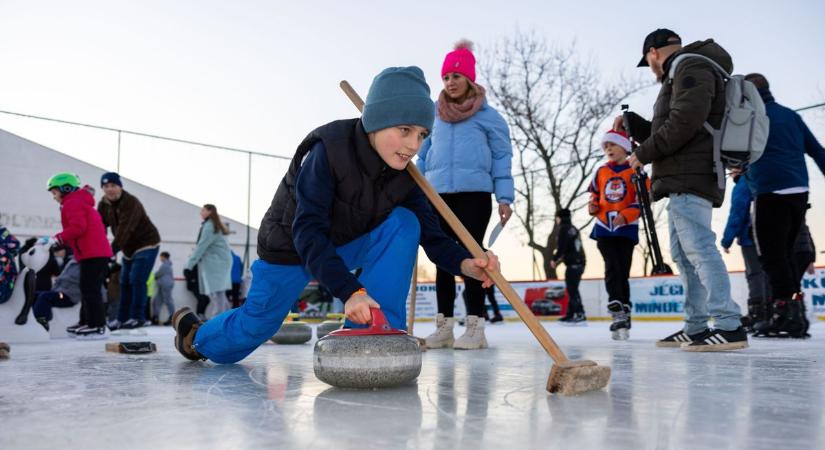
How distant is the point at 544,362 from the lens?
2.64m

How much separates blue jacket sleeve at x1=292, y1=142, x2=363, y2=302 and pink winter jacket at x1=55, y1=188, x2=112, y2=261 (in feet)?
13.1

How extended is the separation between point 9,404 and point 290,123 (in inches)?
477

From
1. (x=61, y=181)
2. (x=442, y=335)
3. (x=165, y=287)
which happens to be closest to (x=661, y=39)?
(x=442, y=335)

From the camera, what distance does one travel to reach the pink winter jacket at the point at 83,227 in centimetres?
531

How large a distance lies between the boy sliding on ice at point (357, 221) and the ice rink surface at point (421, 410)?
0.88 feet

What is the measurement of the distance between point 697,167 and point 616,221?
1.78m

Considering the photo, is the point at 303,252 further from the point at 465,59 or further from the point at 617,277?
the point at 617,277

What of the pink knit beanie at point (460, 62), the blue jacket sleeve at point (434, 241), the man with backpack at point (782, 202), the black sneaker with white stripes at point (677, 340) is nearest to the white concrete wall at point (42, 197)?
the pink knit beanie at point (460, 62)

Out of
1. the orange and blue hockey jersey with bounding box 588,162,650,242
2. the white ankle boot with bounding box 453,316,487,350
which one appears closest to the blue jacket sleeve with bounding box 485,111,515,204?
the white ankle boot with bounding box 453,316,487,350

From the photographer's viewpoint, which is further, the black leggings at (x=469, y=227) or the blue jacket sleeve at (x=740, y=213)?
the blue jacket sleeve at (x=740, y=213)

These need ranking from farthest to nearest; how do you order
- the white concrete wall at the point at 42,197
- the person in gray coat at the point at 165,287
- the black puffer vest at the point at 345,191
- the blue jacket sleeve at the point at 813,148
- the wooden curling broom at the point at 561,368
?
the white concrete wall at the point at 42,197 → the person in gray coat at the point at 165,287 → the blue jacket sleeve at the point at 813,148 → the black puffer vest at the point at 345,191 → the wooden curling broom at the point at 561,368

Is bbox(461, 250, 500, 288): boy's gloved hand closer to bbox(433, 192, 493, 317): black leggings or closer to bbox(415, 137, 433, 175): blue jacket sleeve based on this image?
bbox(433, 192, 493, 317): black leggings

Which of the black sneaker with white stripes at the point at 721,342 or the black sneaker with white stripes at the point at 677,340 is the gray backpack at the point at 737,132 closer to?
the black sneaker with white stripes at the point at 721,342

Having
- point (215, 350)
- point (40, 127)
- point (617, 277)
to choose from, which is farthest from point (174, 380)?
point (40, 127)
